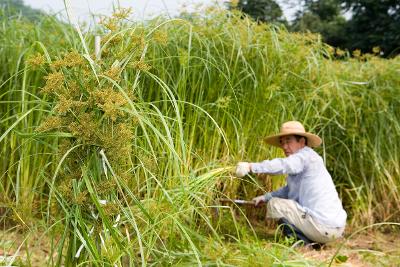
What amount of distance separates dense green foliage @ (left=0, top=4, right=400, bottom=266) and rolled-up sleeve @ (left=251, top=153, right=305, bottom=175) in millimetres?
239

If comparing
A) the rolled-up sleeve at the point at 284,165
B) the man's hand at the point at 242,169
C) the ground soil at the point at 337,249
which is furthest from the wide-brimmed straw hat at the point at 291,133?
the ground soil at the point at 337,249

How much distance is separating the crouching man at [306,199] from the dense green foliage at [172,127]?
224 mm

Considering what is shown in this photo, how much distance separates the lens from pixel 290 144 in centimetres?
419

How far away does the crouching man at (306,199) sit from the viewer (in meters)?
4.10

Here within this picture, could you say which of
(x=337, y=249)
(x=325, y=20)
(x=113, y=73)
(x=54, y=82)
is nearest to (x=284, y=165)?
(x=337, y=249)

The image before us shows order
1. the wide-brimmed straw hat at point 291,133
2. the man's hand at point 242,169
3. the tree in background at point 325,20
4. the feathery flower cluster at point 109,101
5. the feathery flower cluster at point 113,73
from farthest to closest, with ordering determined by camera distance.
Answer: the tree in background at point 325,20 → the wide-brimmed straw hat at point 291,133 → the man's hand at point 242,169 → the feathery flower cluster at point 113,73 → the feathery flower cluster at point 109,101

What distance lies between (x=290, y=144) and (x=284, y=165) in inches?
9.6

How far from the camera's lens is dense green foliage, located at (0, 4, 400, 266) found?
205cm

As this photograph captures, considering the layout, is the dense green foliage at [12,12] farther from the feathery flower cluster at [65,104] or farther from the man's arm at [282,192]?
the feathery flower cluster at [65,104]

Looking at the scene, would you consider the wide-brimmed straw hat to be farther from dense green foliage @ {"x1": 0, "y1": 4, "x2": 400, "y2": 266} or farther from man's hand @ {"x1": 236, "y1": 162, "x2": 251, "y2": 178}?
man's hand @ {"x1": 236, "y1": 162, "x2": 251, "y2": 178}

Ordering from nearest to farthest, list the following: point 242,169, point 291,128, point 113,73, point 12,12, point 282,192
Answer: point 113,73 → point 242,169 → point 291,128 → point 282,192 → point 12,12

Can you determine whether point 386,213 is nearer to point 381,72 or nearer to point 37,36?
point 381,72

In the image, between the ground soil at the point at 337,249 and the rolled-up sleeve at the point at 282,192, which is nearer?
the ground soil at the point at 337,249

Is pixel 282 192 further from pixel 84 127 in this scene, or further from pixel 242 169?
pixel 84 127
